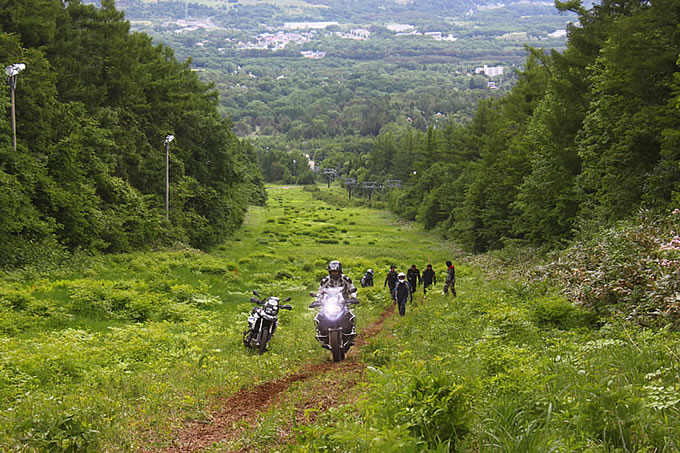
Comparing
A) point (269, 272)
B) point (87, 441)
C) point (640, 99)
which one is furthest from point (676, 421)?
point (269, 272)

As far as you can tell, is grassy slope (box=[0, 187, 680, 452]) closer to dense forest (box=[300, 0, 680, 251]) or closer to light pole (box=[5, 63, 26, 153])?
light pole (box=[5, 63, 26, 153])

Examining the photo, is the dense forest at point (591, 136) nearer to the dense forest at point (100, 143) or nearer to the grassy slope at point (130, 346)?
the grassy slope at point (130, 346)

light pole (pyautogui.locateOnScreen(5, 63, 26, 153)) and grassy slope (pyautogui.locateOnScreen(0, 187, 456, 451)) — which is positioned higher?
light pole (pyautogui.locateOnScreen(5, 63, 26, 153))

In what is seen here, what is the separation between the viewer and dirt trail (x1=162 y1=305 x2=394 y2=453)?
23.0 feet

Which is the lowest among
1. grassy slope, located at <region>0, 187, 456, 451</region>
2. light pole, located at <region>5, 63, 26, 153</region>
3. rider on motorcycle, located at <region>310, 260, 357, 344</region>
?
grassy slope, located at <region>0, 187, 456, 451</region>

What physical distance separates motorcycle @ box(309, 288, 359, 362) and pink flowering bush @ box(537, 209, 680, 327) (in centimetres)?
517

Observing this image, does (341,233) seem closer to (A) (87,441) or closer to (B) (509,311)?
(B) (509,311)

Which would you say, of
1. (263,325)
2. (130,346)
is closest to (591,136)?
(263,325)

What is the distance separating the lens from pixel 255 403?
8.59 m

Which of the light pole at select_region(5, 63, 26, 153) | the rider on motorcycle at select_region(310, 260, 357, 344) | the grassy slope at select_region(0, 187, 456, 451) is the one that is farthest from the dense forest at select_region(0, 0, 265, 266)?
the rider on motorcycle at select_region(310, 260, 357, 344)

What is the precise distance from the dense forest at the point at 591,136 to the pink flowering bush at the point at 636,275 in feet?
13.1

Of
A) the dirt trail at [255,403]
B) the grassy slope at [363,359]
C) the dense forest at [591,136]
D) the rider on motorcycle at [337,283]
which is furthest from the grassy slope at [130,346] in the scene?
the dense forest at [591,136]

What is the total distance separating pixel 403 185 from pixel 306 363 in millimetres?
103329

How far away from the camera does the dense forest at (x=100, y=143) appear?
25.4 m
